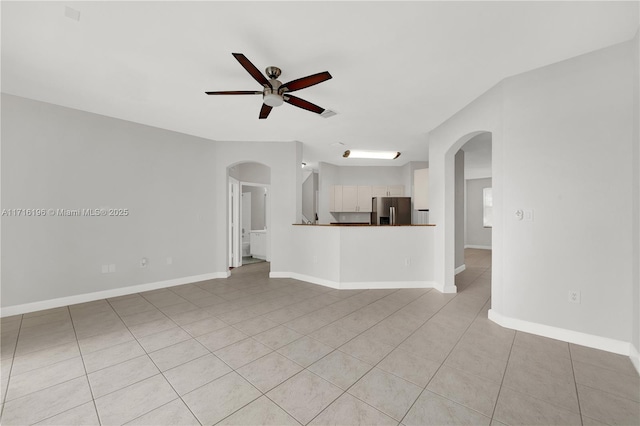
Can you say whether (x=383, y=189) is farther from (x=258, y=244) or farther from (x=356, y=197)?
(x=258, y=244)

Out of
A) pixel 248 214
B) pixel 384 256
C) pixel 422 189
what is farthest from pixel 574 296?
pixel 248 214

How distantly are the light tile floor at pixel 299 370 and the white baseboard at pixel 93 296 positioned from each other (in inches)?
8.4

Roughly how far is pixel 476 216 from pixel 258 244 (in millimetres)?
8180

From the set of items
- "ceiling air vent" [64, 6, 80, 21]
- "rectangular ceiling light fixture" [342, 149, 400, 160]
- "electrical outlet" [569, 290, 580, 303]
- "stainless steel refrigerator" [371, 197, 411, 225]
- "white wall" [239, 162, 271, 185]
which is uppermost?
"ceiling air vent" [64, 6, 80, 21]

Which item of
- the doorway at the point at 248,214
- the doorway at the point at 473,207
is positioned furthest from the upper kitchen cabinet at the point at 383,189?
the doorway at the point at 248,214

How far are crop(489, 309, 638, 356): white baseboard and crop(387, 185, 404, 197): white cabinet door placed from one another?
485cm

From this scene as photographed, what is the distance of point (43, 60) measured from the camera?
8.04 ft

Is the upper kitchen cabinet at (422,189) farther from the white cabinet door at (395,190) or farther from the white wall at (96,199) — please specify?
the white wall at (96,199)

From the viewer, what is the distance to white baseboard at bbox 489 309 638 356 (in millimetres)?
2220

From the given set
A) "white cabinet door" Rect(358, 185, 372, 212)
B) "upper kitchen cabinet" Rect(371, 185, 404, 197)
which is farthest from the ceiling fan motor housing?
"upper kitchen cabinet" Rect(371, 185, 404, 197)

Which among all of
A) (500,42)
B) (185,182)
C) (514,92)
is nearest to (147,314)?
(185,182)

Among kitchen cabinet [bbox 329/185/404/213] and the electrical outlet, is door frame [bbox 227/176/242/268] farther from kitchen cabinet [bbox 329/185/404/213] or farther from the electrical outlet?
the electrical outlet

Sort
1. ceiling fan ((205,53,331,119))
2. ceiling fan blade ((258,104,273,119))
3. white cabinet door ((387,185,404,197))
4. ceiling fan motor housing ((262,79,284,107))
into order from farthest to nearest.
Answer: white cabinet door ((387,185,404,197)) < ceiling fan blade ((258,104,273,119)) < ceiling fan motor housing ((262,79,284,107)) < ceiling fan ((205,53,331,119))

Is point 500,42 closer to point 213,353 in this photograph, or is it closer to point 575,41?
point 575,41
